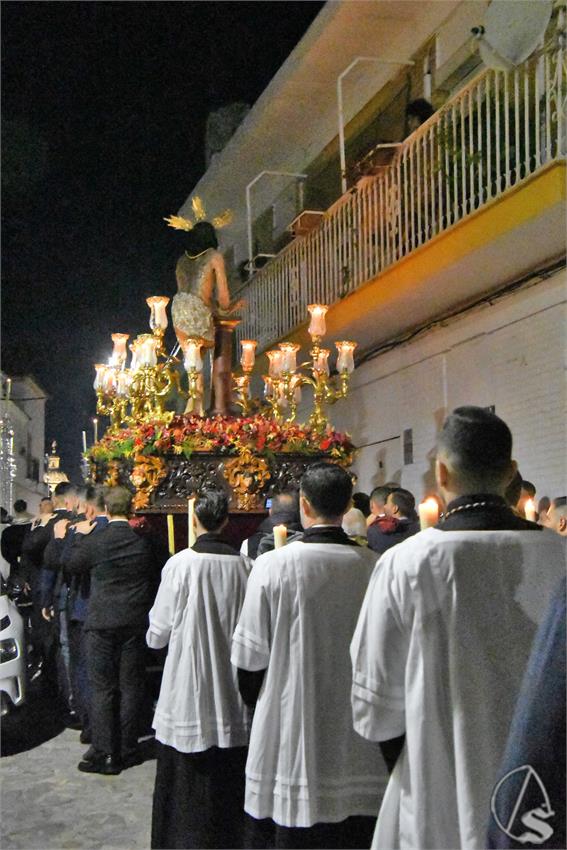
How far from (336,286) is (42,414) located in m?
27.4

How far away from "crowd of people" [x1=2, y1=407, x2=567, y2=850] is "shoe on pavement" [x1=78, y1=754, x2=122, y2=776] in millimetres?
14

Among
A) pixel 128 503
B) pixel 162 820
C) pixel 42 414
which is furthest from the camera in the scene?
pixel 42 414

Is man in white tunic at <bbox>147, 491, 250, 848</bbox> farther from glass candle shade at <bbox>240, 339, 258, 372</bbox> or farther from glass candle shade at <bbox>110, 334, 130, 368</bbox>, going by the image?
glass candle shade at <bbox>240, 339, 258, 372</bbox>

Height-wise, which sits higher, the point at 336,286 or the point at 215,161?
the point at 215,161

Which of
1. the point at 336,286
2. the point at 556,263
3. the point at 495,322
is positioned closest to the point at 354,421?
the point at 336,286

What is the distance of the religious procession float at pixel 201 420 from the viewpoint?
844cm

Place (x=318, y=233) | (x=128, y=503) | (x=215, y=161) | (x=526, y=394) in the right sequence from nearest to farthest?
(x=128, y=503) → (x=526, y=394) → (x=318, y=233) → (x=215, y=161)

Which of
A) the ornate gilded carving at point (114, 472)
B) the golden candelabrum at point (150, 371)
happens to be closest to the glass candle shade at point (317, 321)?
the golden candelabrum at point (150, 371)

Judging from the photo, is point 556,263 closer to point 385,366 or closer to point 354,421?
point 385,366

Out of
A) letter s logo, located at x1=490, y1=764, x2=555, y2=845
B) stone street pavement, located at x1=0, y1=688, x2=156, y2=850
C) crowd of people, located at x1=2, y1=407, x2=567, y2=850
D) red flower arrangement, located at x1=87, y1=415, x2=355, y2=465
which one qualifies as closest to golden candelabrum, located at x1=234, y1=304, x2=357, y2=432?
red flower arrangement, located at x1=87, y1=415, x2=355, y2=465

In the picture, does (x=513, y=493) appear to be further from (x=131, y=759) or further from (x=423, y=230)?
(x=423, y=230)

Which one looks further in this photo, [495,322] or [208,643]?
[495,322]

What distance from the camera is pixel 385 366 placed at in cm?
1380

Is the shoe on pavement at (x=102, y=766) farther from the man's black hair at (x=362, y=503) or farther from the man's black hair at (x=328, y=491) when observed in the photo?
the man's black hair at (x=328, y=491)
